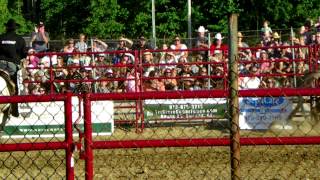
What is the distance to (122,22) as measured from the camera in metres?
38.2

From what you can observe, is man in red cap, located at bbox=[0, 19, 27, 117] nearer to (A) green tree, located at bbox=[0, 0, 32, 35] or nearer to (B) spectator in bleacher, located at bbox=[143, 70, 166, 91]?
(B) spectator in bleacher, located at bbox=[143, 70, 166, 91]

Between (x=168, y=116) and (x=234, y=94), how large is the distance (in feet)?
30.7

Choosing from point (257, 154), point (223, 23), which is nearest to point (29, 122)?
point (257, 154)

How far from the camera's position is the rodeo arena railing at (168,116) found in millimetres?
9312

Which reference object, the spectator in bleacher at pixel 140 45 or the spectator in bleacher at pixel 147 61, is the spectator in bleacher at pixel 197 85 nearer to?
the spectator in bleacher at pixel 147 61

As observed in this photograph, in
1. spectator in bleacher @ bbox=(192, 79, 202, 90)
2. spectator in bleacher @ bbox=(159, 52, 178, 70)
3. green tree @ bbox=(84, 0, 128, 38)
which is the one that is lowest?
spectator in bleacher @ bbox=(192, 79, 202, 90)

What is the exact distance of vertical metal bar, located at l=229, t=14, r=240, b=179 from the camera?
4578 mm

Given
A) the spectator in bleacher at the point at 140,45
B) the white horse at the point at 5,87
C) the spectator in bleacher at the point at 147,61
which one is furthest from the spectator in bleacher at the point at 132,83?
the white horse at the point at 5,87

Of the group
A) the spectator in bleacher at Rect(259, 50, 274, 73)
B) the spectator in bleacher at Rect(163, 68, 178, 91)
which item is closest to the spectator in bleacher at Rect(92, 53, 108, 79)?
the spectator in bleacher at Rect(163, 68, 178, 91)

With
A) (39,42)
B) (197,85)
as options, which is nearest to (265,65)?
(197,85)

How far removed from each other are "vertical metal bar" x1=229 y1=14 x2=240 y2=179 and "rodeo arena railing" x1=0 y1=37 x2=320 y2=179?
288cm

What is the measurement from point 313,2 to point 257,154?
27693 millimetres

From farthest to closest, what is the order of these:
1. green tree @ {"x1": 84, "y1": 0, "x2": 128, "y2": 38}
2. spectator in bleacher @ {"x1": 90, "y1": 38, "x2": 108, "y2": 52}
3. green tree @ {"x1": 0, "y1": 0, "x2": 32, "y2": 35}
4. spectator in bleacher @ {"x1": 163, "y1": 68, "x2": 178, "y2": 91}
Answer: green tree @ {"x1": 0, "y1": 0, "x2": 32, "y2": 35} < green tree @ {"x1": 84, "y1": 0, "x2": 128, "y2": 38} < spectator in bleacher @ {"x1": 90, "y1": 38, "x2": 108, "y2": 52} < spectator in bleacher @ {"x1": 163, "y1": 68, "x2": 178, "y2": 91}

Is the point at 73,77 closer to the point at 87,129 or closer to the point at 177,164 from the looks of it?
the point at 177,164
